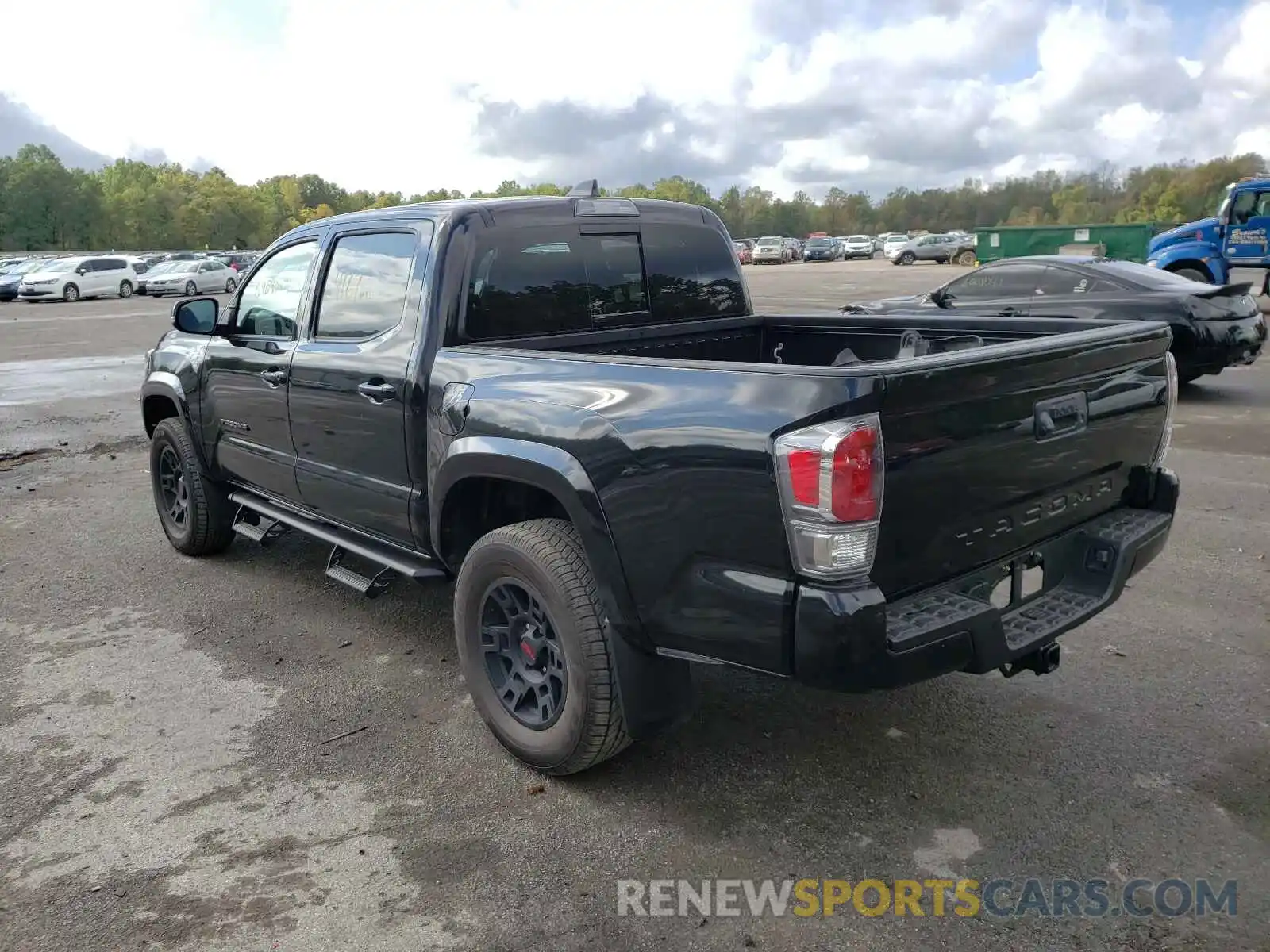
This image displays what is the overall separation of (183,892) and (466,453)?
1606mm

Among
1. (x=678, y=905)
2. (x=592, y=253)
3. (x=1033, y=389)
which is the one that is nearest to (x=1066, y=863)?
(x=678, y=905)

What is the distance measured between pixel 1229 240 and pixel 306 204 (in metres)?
152

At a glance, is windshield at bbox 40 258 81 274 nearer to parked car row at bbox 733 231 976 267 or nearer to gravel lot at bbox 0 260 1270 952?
parked car row at bbox 733 231 976 267

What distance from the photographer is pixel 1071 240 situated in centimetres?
2645

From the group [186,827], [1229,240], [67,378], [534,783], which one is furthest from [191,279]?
[534,783]

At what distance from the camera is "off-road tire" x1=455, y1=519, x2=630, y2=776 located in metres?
3.13

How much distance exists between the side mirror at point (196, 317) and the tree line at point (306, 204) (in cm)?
6979

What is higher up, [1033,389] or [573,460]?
[1033,389]

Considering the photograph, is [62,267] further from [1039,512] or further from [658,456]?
[1039,512]

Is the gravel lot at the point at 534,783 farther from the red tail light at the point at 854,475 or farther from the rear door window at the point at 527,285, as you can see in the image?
the rear door window at the point at 527,285

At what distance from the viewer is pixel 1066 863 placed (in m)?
2.88

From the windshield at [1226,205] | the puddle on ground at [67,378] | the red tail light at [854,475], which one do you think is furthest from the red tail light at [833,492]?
the windshield at [1226,205]

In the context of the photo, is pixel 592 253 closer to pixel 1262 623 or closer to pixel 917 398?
pixel 917 398

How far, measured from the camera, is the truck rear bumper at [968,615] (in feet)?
8.31
